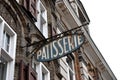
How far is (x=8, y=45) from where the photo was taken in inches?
344

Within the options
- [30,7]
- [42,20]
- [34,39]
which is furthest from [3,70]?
[42,20]

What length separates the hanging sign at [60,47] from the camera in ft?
27.0

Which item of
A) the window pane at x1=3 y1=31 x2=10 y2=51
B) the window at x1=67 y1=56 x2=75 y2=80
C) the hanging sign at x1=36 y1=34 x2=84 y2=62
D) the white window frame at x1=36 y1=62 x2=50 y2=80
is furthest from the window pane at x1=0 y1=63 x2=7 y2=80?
the window at x1=67 y1=56 x2=75 y2=80

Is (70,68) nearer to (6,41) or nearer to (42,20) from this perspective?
(42,20)

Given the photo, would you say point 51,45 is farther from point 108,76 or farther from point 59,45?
point 108,76

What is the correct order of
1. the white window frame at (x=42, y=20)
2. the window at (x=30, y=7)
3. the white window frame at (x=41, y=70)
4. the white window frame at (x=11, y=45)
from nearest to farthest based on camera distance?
the white window frame at (x=11, y=45) < the white window frame at (x=41, y=70) < the window at (x=30, y=7) < the white window frame at (x=42, y=20)

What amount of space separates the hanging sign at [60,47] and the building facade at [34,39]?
0.08ft

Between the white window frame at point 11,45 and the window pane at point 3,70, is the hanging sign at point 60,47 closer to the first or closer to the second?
the white window frame at point 11,45

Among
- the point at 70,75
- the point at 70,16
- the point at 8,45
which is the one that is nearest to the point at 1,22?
the point at 8,45

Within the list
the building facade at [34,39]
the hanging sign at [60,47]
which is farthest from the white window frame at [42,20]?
the hanging sign at [60,47]

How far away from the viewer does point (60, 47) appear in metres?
8.34

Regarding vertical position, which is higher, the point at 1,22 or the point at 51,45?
the point at 1,22

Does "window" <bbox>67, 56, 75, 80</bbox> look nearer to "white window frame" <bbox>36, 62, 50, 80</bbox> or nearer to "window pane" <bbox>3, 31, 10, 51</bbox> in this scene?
"white window frame" <bbox>36, 62, 50, 80</bbox>

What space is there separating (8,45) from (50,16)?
451 centimetres
